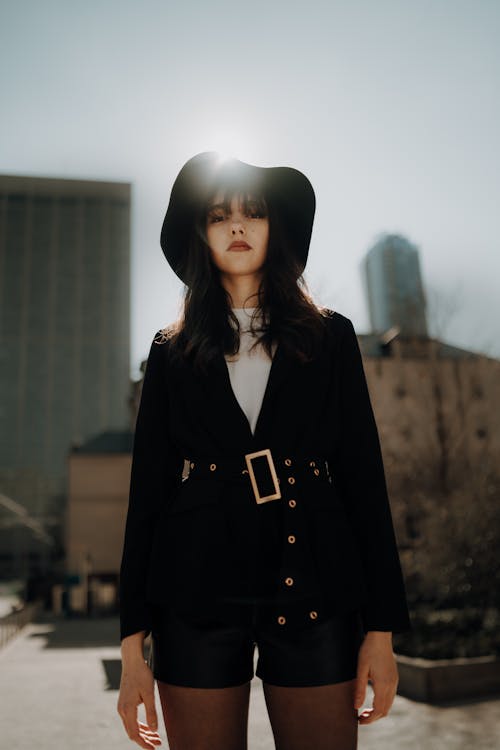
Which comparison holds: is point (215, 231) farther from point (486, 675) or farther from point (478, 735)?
point (486, 675)

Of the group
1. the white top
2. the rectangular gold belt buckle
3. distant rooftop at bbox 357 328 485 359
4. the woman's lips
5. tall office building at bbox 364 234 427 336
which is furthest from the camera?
distant rooftop at bbox 357 328 485 359

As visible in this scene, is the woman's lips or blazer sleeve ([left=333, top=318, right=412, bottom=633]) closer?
blazer sleeve ([left=333, top=318, right=412, bottom=633])

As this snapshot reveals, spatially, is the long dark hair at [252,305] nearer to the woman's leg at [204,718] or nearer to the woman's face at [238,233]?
the woman's face at [238,233]

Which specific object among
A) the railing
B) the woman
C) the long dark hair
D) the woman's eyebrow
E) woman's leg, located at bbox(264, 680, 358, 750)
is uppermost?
the woman's eyebrow

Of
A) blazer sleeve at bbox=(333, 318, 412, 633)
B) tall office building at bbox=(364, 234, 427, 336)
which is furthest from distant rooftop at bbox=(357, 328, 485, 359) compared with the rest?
blazer sleeve at bbox=(333, 318, 412, 633)

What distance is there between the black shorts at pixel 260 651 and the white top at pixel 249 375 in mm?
558

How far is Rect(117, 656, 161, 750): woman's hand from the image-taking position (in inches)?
64.7

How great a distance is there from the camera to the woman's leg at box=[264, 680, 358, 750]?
1551 millimetres

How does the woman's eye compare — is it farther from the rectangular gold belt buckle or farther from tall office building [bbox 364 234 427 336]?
tall office building [bbox 364 234 427 336]

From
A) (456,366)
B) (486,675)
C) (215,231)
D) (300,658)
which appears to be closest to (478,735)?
(486,675)

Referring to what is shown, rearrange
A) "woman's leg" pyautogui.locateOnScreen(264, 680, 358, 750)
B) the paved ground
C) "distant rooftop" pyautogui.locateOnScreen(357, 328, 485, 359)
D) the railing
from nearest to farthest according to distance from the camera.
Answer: "woman's leg" pyautogui.locateOnScreen(264, 680, 358, 750) < the paved ground < the railing < "distant rooftop" pyautogui.locateOnScreen(357, 328, 485, 359)

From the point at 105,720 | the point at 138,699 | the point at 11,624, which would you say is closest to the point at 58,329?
the point at 11,624

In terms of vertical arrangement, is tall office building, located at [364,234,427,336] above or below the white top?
above

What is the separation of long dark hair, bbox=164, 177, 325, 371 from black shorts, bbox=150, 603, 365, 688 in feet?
2.37
